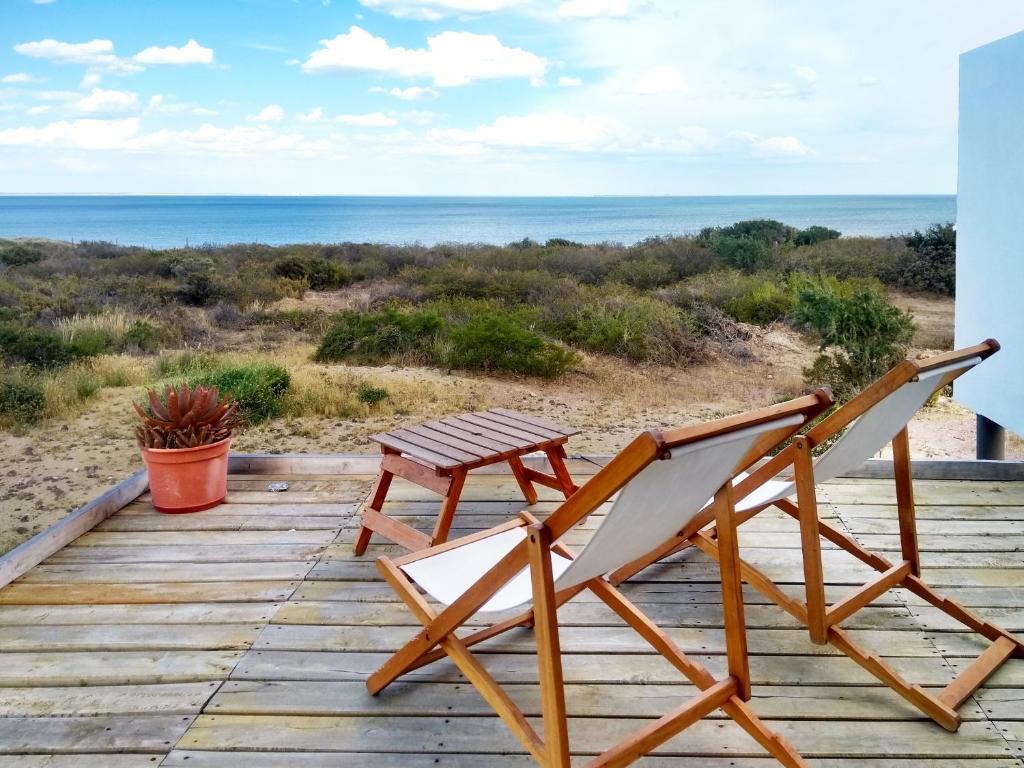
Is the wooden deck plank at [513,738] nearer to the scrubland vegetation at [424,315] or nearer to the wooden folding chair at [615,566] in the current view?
the wooden folding chair at [615,566]

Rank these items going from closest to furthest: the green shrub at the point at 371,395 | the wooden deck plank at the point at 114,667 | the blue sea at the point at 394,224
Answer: the wooden deck plank at the point at 114,667 → the green shrub at the point at 371,395 → the blue sea at the point at 394,224

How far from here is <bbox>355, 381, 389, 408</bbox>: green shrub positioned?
6305 mm

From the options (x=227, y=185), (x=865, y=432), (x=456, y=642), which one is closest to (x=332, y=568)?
(x=456, y=642)

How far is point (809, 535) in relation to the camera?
1.95m

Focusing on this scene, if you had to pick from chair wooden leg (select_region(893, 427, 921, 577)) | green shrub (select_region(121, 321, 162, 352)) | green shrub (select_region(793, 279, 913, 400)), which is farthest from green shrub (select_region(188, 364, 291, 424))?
chair wooden leg (select_region(893, 427, 921, 577))

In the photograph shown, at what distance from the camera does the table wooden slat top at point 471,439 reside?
2682mm

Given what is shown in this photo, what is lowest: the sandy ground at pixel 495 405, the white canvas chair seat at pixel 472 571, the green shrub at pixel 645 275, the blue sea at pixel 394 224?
the sandy ground at pixel 495 405

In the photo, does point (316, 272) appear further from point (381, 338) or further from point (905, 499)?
point (905, 499)

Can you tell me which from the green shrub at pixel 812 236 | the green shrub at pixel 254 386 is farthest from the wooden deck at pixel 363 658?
the green shrub at pixel 812 236

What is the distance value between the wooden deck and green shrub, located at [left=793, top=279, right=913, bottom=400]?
3.32 metres

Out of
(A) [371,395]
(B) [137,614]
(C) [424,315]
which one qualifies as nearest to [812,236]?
(C) [424,315]

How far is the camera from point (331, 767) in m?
1.70

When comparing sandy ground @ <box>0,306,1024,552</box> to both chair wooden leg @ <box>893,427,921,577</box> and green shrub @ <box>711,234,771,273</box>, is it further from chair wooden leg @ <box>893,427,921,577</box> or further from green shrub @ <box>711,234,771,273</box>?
green shrub @ <box>711,234,771,273</box>

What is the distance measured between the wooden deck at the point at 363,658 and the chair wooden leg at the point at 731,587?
22cm
